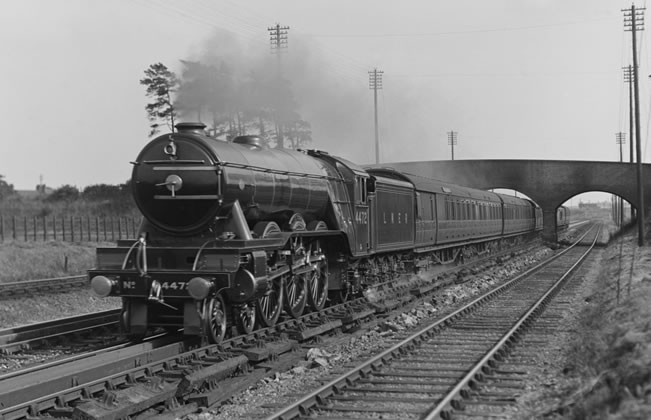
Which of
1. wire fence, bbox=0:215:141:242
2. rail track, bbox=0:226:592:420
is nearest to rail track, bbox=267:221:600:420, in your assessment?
rail track, bbox=0:226:592:420

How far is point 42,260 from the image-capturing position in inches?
997

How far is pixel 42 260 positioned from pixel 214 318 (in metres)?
18.0

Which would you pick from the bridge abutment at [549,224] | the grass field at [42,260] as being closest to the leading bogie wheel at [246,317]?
the grass field at [42,260]

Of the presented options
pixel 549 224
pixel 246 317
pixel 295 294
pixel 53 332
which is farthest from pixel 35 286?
pixel 549 224

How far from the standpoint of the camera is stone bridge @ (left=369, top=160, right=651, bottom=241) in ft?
163

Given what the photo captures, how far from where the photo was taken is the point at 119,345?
389 inches

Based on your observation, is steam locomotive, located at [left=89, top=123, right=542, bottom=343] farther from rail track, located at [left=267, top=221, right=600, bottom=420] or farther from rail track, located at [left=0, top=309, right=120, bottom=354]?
rail track, located at [left=267, top=221, right=600, bottom=420]

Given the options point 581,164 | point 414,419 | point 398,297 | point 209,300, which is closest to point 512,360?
point 414,419

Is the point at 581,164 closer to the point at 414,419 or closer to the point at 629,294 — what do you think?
the point at 629,294

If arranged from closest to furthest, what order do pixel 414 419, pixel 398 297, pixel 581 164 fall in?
1. pixel 414 419
2. pixel 398 297
3. pixel 581 164

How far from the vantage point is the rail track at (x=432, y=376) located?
23.1 ft

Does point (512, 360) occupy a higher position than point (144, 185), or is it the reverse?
point (144, 185)

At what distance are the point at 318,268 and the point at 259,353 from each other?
4.15m

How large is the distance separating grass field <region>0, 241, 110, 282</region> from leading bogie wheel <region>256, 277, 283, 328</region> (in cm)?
1416
